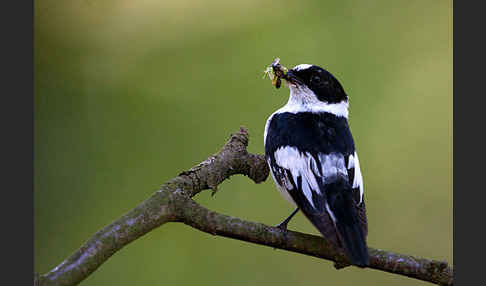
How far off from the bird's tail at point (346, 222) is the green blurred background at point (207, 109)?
1.10m

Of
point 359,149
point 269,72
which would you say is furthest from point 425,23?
point 269,72

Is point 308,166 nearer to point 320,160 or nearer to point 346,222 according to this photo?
point 320,160

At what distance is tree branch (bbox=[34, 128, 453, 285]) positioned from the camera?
178cm

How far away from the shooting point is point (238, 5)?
4.18 meters

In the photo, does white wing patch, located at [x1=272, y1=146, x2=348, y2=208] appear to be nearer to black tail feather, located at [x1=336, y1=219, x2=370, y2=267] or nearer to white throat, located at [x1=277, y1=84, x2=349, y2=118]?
black tail feather, located at [x1=336, y1=219, x2=370, y2=267]

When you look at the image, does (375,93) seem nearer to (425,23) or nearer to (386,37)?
(386,37)

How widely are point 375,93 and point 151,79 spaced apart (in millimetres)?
1632

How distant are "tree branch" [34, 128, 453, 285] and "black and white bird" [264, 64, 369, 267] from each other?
0.32 ft

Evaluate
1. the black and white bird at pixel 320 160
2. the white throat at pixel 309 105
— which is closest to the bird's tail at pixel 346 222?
the black and white bird at pixel 320 160

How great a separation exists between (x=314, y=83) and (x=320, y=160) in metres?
0.66

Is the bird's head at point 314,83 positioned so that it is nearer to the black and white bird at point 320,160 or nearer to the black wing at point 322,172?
the black and white bird at point 320,160

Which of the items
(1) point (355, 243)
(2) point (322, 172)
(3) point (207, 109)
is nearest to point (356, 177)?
(2) point (322, 172)

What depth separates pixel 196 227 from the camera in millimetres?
2055

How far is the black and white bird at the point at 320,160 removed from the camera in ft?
7.20
